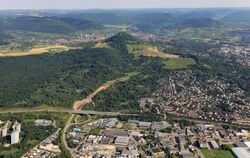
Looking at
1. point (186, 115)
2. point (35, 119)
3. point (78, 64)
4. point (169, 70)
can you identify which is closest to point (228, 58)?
point (169, 70)

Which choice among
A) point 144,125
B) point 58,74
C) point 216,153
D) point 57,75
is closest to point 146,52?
point 58,74

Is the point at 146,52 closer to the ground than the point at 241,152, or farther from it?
farther from it

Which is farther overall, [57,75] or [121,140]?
[57,75]

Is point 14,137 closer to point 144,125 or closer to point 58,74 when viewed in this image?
point 144,125

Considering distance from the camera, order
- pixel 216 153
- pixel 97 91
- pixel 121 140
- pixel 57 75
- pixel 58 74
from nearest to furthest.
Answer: pixel 216 153 → pixel 121 140 → pixel 97 91 → pixel 57 75 → pixel 58 74

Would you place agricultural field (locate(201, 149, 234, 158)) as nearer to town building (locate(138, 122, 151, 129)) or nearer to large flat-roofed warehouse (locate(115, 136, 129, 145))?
large flat-roofed warehouse (locate(115, 136, 129, 145))

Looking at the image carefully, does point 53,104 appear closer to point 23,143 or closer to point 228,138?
point 23,143

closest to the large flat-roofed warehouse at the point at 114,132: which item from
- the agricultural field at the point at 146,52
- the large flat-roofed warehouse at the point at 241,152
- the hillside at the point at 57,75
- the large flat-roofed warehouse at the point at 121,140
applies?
the large flat-roofed warehouse at the point at 121,140
